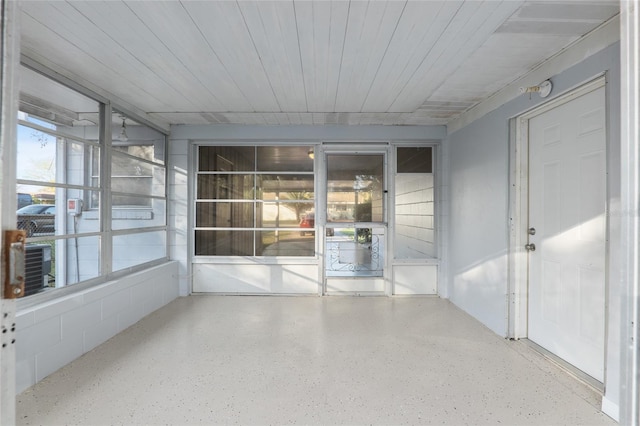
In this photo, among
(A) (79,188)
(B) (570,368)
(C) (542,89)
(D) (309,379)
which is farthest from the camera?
(A) (79,188)

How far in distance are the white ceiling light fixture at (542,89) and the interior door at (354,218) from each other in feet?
6.90

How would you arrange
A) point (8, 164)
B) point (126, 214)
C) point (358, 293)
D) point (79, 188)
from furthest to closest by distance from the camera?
point (358, 293) < point (126, 214) < point (79, 188) < point (8, 164)

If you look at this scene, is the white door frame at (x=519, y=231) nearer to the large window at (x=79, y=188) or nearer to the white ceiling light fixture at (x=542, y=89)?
the white ceiling light fixture at (x=542, y=89)

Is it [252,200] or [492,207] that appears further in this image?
[252,200]

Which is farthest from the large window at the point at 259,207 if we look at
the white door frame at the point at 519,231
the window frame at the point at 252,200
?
the white door frame at the point at 519,231

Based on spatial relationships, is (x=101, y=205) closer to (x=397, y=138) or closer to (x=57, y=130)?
(x=57, y=130)

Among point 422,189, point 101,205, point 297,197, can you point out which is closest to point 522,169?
point 422,189

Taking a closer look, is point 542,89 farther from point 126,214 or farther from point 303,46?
point 126,214

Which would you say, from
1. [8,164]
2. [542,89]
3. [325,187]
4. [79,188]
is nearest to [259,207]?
[325,187]

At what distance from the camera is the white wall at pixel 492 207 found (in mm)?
1905

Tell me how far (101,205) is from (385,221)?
3.48 metres

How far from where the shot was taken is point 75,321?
2.56 metres

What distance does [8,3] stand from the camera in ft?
2.54

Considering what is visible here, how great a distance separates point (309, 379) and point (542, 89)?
2956 millimetres
